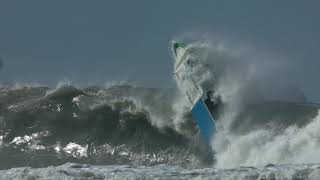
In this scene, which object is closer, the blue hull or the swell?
the blue hull

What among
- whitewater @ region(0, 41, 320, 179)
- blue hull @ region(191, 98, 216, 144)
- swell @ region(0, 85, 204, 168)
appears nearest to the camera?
whitewater @ region(0, 41, 320, 179)

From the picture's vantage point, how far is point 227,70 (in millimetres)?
20344

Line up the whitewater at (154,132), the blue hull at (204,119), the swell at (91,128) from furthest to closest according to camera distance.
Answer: the swell at (91,128), the blue hull at (204,119), the whitewater at (154,132)

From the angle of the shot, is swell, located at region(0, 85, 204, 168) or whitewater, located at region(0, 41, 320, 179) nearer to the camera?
whitewater, located at region(0, 41, 320, 179)

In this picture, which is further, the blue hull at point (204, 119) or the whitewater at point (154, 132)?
the blue hull at point (204, 119)

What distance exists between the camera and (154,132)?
18.6 m

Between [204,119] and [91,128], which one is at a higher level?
[91,128]

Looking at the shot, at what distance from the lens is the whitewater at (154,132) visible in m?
13.0

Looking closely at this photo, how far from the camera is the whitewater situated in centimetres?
1297

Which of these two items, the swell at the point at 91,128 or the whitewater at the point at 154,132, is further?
the swell at the point at 91,128

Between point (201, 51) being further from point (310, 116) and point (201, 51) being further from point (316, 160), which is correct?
point (316, 160)

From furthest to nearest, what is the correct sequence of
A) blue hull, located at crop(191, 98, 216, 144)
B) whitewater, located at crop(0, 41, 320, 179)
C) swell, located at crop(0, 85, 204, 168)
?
swell, located at crop(0, 85, 204, 168) < blue hull, located at crop(191, 98, 216, 144) < whitewater, located at crop(0, 41, 320, 179)

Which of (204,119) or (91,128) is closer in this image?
(204,119)

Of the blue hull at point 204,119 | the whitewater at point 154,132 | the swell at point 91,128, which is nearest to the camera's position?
the whitewater at point 154,132
